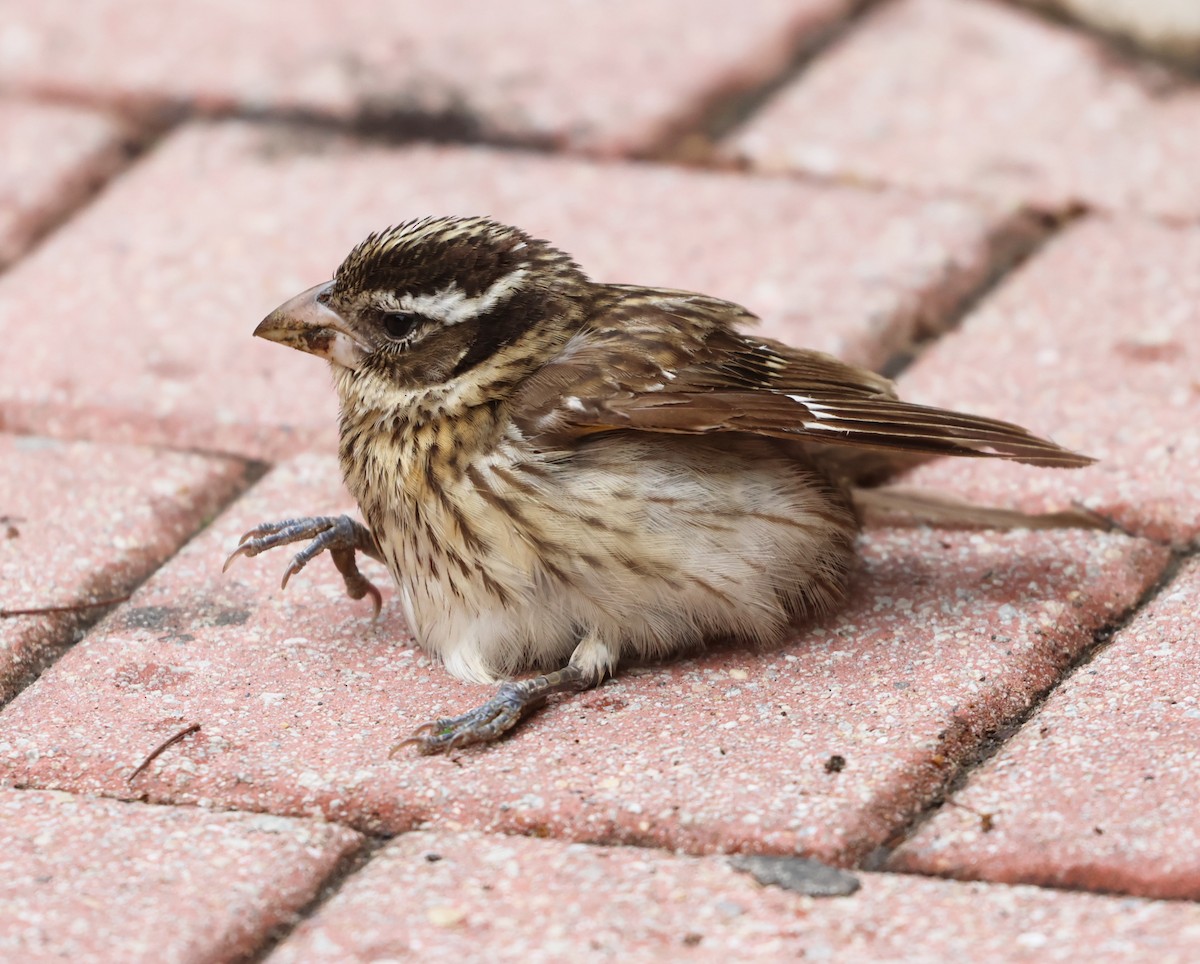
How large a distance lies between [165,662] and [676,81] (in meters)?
2.86

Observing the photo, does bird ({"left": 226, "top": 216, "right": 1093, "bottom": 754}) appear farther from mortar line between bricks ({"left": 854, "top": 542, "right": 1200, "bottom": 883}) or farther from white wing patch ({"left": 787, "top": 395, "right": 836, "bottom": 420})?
mortar line between bricks ({"left": 854, "top": 542, "right": 1200, "bottom": 883})

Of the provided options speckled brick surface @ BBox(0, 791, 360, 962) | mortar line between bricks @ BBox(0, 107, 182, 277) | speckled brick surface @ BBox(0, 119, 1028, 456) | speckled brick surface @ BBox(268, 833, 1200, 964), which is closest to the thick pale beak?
speckled brick surface @ BBox(0, 119, 1028, 456)

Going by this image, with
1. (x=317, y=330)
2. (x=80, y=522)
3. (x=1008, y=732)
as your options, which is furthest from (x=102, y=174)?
(x=1008, y=732)

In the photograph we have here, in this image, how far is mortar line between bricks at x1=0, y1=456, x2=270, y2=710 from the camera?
11.1 feet

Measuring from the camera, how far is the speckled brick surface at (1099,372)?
386 cm

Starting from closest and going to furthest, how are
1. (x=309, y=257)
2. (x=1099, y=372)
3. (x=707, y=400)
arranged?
1. (x=707, y=400)
2. (x=1099, y=372)
3. (x=309, y=257)

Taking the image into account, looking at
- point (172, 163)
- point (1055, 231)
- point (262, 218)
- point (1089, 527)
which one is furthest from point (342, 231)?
point (1089, 527)

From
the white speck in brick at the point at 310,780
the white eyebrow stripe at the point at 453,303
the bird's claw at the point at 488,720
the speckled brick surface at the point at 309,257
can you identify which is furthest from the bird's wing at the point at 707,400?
the speckled brick surface at the point at 309,257

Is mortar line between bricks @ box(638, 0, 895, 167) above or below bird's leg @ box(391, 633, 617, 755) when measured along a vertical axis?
above

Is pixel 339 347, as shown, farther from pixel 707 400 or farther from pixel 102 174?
pixel 102 174

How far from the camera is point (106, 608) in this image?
143 inches

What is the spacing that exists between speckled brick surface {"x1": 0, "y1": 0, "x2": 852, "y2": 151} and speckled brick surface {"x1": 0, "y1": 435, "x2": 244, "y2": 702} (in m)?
1.81

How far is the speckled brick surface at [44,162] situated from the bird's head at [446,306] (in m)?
1.78

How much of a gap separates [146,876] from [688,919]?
0.76 meters
